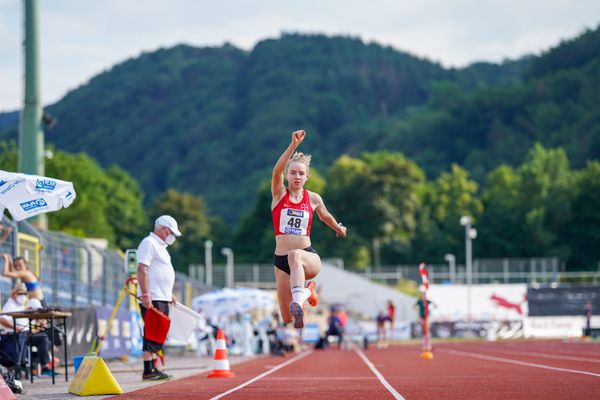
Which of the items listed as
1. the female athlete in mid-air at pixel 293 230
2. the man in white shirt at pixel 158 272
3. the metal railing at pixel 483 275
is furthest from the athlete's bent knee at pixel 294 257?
the metal railing at pixel 483 275

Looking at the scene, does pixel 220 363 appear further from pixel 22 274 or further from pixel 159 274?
pixel 22 274

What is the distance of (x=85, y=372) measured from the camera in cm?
1399

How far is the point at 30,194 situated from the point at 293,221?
13.4 ft

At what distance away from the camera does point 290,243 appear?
14.2 metres

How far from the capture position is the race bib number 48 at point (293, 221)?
46.1 ft

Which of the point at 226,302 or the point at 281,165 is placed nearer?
the point at 281,165

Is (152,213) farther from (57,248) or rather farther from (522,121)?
(57,248)

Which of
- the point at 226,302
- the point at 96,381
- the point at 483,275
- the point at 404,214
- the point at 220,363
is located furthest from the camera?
the point at 404,214

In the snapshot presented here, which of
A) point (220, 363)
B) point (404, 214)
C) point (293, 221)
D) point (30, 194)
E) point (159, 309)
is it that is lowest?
point (220, 363)

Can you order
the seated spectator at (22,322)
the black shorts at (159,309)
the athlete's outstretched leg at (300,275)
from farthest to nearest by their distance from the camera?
the seated spectator at (22,322), the black shorts at (159,309), the athlete's outstretched leg at (300,275)

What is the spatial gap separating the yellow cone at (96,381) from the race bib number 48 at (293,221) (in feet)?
8.47

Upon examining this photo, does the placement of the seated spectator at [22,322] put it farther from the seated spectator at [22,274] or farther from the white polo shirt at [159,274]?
the white polo shirt at [159,274]

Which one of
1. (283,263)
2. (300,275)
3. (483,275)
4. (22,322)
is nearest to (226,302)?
(22,322)

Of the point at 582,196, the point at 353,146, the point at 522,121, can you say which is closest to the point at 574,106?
the point at 522,121
